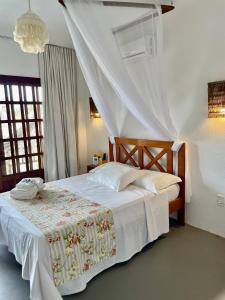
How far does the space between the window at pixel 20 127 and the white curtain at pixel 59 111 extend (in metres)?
0.15

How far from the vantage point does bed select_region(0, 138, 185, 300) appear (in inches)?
73.1

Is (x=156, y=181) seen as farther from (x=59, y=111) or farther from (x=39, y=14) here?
(x=39, y=14)

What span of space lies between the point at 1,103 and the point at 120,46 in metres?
2.16

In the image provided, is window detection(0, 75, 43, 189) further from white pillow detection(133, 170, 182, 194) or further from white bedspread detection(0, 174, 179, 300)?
white pillow detection(133, 170, 182, 194)

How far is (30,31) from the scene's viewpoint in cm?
199

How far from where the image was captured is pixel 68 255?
198 cm

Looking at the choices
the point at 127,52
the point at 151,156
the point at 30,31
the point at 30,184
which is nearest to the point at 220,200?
the point at 151,156

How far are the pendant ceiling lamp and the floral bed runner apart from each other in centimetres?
149

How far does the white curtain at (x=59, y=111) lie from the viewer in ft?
13.1

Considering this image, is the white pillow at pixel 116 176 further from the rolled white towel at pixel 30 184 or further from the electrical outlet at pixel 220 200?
the electrical outlet at pixel 220 200

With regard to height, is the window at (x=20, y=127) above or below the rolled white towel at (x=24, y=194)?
above

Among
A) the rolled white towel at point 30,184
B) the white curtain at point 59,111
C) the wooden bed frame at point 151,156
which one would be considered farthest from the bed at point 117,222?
the white curtain at point 59,111

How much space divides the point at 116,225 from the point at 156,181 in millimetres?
754

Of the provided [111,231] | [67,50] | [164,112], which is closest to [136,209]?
[111,231]
